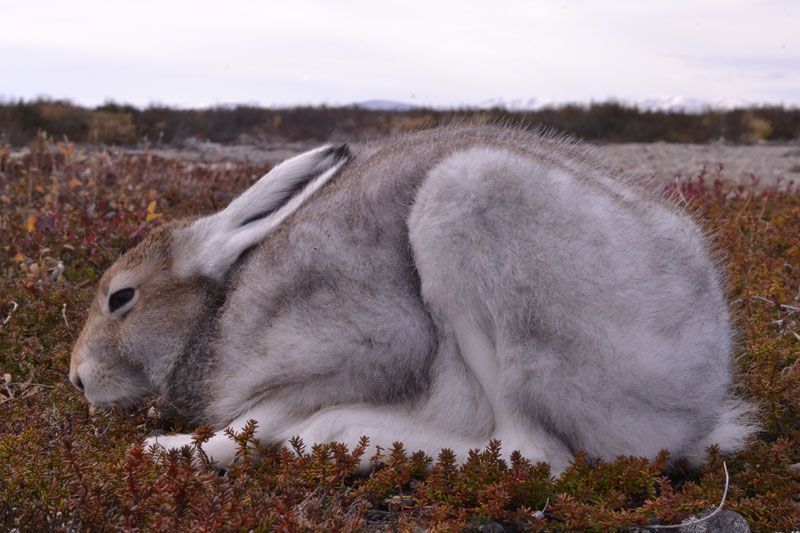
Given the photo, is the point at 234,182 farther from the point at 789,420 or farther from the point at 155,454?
the point at 789,420

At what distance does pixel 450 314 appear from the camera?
3.88 m

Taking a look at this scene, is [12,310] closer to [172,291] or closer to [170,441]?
[172,291]

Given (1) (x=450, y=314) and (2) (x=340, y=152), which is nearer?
(1) (x=450, y=314)

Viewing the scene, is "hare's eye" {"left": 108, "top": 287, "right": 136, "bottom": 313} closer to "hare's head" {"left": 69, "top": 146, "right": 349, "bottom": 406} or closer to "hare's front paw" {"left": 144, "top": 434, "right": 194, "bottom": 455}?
"hare's head" {"left": 69, "top": 146, "right": 349, "bottom": 406}

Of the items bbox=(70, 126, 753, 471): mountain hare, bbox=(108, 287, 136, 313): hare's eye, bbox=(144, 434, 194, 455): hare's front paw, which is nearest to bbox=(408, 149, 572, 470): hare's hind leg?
bbox=(70, 126, 753, 471): mountain hare

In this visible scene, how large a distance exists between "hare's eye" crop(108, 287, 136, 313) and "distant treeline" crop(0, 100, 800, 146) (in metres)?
17.1

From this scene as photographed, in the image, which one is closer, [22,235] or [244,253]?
[244,253]

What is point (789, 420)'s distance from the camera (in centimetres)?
458

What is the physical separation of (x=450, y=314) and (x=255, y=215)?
144cm

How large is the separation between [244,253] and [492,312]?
1.56 meters

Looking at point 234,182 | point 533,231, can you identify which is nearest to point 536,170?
point 533,231

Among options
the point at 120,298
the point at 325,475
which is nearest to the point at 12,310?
the point at 120,298

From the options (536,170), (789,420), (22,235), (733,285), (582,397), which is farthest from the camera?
(22,235)

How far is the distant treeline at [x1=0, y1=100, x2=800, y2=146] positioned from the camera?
22.3m
